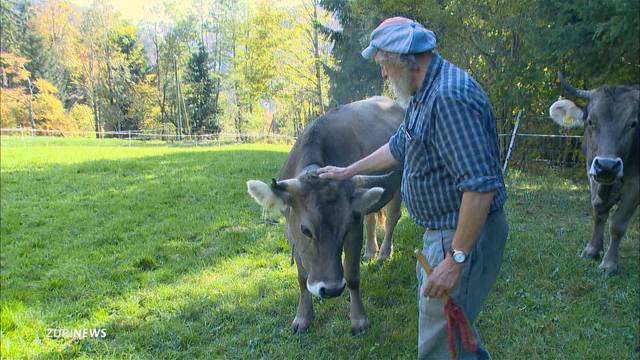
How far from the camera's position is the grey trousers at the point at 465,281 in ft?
7.26

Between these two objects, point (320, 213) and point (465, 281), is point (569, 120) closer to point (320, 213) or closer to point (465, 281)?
point (320, 213)

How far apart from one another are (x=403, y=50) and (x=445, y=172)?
2.00 ft

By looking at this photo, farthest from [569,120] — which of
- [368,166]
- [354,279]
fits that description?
[368,166]

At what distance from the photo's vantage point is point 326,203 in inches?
129

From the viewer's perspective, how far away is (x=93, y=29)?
42219 mm

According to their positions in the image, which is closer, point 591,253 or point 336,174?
point 336,174

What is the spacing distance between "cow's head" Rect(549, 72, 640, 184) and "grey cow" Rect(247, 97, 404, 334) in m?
2.09

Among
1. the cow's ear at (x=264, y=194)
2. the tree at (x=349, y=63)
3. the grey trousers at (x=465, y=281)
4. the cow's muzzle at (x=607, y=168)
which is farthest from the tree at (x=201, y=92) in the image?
the grey trousers at (x=465, y=281)

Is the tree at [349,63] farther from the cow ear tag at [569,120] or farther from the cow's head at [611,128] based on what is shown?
the cow's head at [611,128]

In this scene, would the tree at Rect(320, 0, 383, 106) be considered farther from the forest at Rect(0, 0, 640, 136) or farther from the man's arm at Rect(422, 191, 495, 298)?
the man's arm at Rect(422, 191, 495, 298)

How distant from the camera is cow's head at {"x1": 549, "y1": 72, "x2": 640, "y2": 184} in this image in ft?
15.0

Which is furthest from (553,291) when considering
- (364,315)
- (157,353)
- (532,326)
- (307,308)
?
(157,353)

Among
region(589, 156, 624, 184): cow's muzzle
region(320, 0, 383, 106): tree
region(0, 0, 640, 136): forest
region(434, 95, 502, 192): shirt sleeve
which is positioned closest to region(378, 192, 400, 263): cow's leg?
region(589, 156, 624, 184): cow's muzzle

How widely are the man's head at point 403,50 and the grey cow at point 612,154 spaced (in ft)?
11.0
